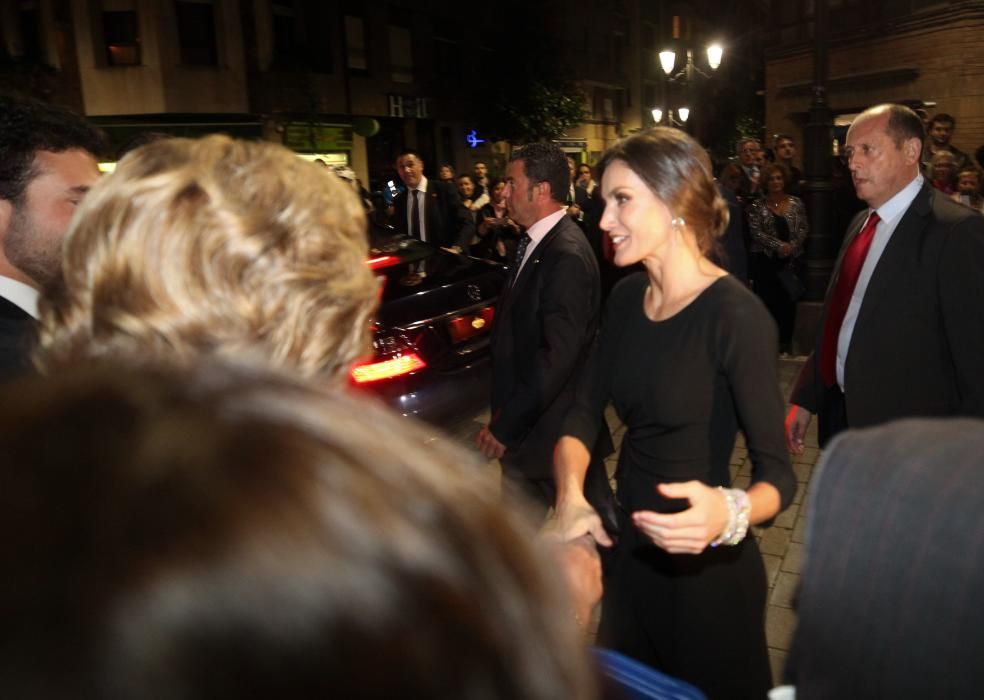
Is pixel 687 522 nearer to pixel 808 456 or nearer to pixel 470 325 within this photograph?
pixel 470 325

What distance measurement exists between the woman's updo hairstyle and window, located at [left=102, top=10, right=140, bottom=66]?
18.5m

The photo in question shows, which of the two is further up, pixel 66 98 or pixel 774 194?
pixel 66 98

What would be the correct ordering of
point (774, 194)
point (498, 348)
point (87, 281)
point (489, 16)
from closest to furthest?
point (87, 281) → point (498, 348) → point (774, 194) → point (489, 16)

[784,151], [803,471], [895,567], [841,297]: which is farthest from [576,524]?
[784,151]

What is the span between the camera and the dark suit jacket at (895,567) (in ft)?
2.87

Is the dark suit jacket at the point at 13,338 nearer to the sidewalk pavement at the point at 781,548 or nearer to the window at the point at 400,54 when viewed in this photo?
the sidewalk pavement at the point at 781,548

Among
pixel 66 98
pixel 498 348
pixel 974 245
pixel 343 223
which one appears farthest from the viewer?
pixel 66 98

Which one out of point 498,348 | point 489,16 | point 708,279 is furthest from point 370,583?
point 489,16

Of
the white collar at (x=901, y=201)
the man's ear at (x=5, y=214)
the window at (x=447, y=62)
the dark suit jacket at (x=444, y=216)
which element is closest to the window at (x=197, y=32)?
the window at (x=447, y=62)

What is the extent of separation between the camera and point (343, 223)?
120 cm

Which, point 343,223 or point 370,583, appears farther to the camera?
point 343,223

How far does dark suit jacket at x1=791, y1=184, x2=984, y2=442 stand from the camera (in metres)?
2.70

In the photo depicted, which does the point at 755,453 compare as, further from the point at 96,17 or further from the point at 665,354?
the point at 96,17

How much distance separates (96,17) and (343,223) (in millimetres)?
19616
